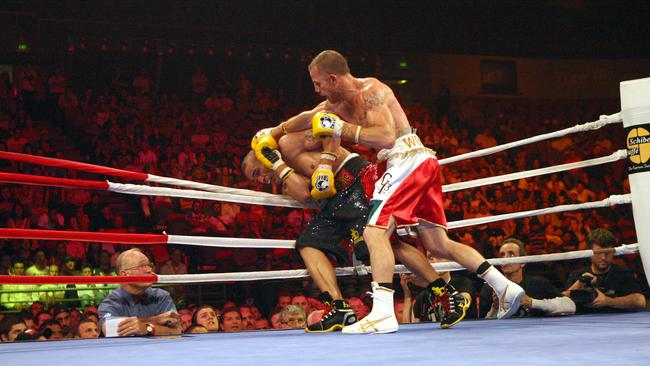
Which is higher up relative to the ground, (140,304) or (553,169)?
(553,169)

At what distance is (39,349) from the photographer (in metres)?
2.55

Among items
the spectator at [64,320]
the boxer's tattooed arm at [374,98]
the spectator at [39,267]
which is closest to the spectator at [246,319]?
the spectator at [64,320]

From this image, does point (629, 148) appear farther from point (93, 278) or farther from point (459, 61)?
point (459, 61)

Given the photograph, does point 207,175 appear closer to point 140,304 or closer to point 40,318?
point 40,318

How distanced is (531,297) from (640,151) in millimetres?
1265

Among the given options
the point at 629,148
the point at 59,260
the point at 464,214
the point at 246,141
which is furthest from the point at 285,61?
the point at 629,148

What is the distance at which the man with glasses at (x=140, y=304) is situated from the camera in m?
3.42

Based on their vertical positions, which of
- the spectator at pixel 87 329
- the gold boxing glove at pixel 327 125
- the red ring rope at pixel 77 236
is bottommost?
the spectator at pixel 87 329

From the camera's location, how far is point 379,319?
2.89 metres

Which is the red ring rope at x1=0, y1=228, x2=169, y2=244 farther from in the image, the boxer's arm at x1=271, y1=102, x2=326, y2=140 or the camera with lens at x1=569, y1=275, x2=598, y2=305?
the camera with lens at x1=569, y1=275, x2=598, y2=305

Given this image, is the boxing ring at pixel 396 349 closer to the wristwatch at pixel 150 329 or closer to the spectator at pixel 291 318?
the wristwatch at pixel 150 329

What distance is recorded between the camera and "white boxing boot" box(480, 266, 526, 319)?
10.2 feet

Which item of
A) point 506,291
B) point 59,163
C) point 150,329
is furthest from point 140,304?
point 506,291

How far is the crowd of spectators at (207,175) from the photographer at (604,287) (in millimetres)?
1804
